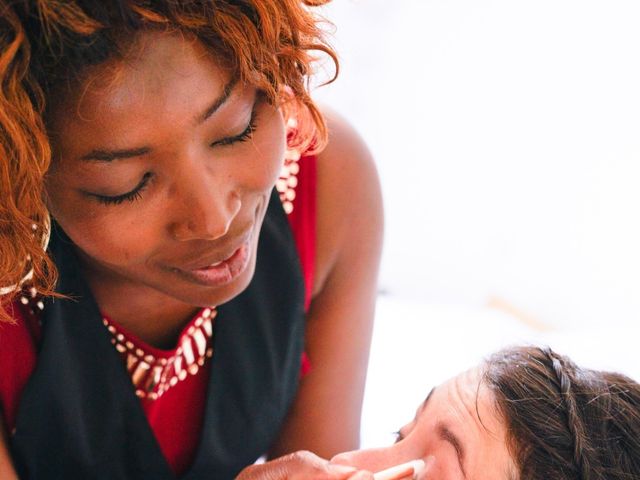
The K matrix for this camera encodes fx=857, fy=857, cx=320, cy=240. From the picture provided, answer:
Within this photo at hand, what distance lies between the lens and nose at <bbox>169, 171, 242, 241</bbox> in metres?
0.89

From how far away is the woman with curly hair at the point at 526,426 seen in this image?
3.18 feet

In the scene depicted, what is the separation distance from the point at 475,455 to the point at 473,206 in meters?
1.49

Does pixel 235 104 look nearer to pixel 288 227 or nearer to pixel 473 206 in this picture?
pixel 288 227

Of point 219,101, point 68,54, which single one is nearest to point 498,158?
point 219,101

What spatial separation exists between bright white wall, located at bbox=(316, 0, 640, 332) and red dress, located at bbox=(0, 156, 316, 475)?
35.2 inches

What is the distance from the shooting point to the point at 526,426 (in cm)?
99

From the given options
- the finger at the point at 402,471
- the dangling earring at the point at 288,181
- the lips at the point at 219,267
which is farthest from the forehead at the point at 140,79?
the finger at the point at 402,471

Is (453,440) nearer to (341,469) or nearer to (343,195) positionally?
(341,469)

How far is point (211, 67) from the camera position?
875 mm

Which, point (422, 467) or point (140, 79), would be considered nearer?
point (140, 79)

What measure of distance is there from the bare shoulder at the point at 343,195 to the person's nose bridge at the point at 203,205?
1.15 ft

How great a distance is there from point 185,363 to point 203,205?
0.41 meters

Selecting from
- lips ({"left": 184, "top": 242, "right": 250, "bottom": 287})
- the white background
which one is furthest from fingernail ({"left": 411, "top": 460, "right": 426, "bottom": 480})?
the white background

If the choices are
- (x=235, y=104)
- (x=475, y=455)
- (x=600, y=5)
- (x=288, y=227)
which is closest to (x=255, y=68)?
(x=235, y=104)
